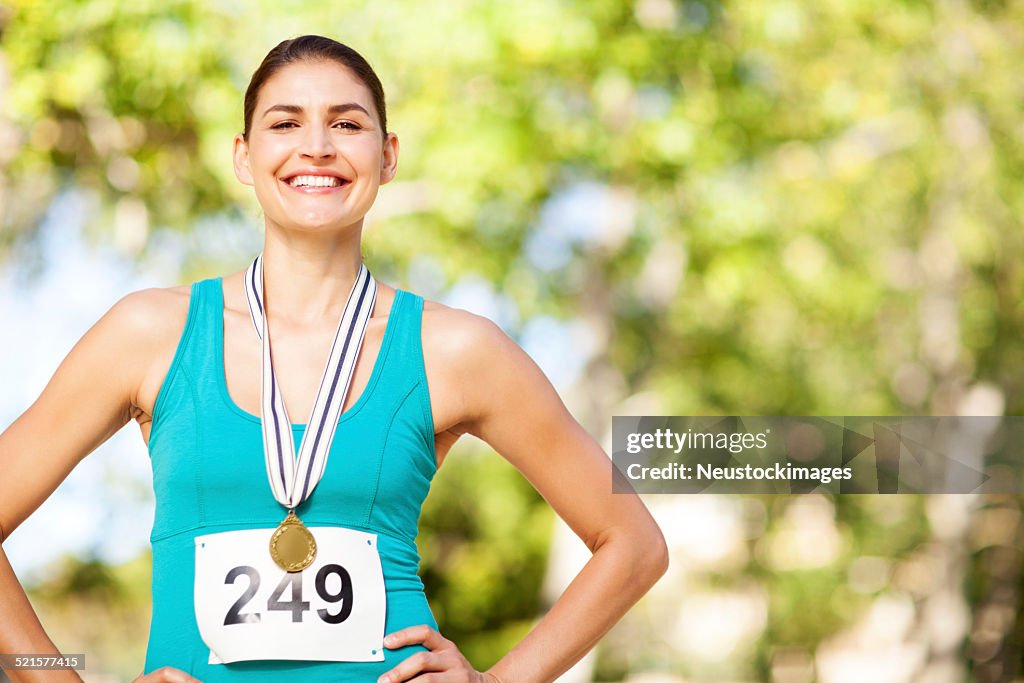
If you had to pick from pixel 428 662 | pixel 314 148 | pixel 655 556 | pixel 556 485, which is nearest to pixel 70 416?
pixel 314 148

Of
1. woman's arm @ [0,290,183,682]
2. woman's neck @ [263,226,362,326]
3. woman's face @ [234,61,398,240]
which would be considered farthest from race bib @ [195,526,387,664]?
woman's face @ [234,61,398,240]

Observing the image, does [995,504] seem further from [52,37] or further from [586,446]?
[586,446]

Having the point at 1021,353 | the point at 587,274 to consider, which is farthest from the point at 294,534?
the point at 1021,353

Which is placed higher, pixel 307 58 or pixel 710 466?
pixel 710 466

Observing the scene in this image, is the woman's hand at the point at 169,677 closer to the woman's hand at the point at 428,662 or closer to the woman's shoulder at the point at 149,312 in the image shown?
the woman's hand at the point at 428,662

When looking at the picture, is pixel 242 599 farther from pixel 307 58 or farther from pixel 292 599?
pixel 307 58

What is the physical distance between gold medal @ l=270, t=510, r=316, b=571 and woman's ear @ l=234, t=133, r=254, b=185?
0.59 metres

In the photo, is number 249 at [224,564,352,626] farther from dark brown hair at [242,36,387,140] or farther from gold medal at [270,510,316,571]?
dark brown hair at [242,36,387,140]

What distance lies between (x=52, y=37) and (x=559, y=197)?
3.50 metres

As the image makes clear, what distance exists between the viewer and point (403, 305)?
2141mm

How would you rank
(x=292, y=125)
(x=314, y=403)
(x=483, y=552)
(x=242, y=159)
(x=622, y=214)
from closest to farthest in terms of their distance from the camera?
(x=314, y=403)
(x=292, y=125)
(x=242, y=159)
(x=622, y=214)
(x=483, y=552)

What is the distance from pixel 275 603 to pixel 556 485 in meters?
0.54

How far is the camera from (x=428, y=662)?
194 centimetres

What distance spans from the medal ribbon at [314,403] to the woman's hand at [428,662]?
26cm
